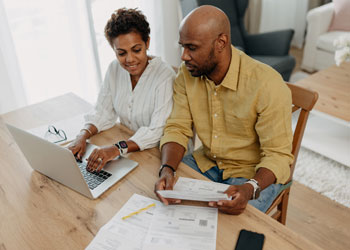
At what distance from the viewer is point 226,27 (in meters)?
1.15

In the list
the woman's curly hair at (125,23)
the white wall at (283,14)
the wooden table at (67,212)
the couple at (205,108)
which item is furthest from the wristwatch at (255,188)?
the white wall at (283,14)

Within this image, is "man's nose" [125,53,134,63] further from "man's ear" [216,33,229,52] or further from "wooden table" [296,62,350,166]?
"wooden table" [296,62,350,166]

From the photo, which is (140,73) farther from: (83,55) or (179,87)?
(83,55)

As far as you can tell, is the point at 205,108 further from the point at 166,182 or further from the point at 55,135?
the point at 55,135

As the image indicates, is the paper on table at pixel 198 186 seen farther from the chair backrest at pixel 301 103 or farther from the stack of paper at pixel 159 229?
the chair backrest at pixel 301 103

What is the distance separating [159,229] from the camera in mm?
936

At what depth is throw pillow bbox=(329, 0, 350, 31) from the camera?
3248 mm

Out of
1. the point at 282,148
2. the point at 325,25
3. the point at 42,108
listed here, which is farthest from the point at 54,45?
the point at 325,25

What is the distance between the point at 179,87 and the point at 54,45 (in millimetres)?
1553

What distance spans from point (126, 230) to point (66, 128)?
708 mm

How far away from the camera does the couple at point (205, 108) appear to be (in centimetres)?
115

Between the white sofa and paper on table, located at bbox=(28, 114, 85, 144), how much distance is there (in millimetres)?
2676

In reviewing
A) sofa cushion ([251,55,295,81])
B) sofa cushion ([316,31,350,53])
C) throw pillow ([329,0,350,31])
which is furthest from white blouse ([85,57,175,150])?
throw pillow ([329,0,350,31])

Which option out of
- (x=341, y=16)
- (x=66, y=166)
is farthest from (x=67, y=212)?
(x=341, y=16)
